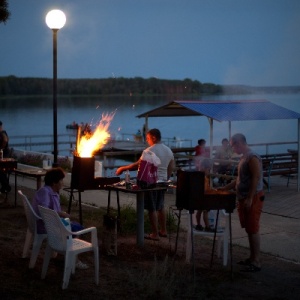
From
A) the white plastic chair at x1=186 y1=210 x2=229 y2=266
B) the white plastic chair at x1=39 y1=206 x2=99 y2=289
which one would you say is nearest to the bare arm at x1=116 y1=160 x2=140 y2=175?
the white plastic chair at x1=186 y1=210 x2=229 y2=266

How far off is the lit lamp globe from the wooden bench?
585 cm

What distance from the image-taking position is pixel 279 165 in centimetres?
1639

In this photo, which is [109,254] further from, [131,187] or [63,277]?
[63,277]

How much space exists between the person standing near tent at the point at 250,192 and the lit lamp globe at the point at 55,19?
18.6 feet

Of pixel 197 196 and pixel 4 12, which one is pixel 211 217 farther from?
pixel 4 12

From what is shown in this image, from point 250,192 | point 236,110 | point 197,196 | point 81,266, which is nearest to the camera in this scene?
point 197,196

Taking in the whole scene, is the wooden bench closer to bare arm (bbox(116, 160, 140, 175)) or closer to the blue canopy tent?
Result: the blue canopy tent

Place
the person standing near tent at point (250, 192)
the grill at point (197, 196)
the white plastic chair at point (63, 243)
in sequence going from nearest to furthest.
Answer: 1. the white plastic chair at point (63, 243)
2. the grill at point (197, 196)
3. the person standing near tent at point (250, 192)

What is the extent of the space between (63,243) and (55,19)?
640 cm

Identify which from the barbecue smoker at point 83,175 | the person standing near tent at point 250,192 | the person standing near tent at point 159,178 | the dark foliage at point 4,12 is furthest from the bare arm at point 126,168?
the dark foliage at point 4,12

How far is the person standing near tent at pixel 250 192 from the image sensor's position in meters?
7.78

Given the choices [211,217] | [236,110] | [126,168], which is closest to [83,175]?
[126,168]

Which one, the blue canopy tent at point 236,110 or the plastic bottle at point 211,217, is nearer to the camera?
the plastic bottle at point 211,217

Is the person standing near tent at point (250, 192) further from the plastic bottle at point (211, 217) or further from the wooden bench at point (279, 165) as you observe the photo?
the wooden bench at point (279, 165)
